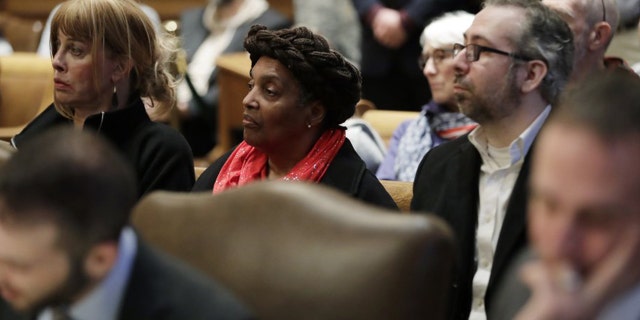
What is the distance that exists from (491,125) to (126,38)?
1016mm

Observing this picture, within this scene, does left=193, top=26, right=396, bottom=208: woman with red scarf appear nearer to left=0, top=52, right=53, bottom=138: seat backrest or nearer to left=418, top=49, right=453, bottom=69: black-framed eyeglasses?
left=418, top=49, right=453, bottom=69: black-framed eyeglasses

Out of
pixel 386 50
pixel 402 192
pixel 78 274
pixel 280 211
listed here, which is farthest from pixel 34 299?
pixel 386 50

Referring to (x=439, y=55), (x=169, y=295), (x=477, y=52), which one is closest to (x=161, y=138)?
(x=477, y=52)

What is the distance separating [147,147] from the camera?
2.87m

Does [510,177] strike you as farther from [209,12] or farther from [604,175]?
[209,12]

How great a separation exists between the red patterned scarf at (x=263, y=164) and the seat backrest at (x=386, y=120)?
102 cm

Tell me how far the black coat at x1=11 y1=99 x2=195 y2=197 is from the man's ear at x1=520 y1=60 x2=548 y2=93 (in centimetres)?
88

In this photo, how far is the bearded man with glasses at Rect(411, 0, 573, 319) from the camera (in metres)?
2.44

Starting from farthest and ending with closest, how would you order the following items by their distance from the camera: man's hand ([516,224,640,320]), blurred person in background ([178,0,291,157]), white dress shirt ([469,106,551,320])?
blurred person in background ([178,0,291,157])
white dress shirt ([469,106,551,320])
man's hand ([516,224,640,320])

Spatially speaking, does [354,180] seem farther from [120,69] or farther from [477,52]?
[120,69]

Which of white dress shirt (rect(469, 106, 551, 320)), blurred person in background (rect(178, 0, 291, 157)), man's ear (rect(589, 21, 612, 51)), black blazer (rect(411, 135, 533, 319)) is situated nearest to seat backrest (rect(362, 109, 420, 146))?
man's ear (rect(589, 21, 612, 51))

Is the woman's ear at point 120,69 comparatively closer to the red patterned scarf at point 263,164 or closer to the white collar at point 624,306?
the red patterned scarf at point 263,164

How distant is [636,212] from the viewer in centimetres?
123

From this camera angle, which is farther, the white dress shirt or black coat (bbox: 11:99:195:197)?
black coat (bbox: 11:99:195:197)
